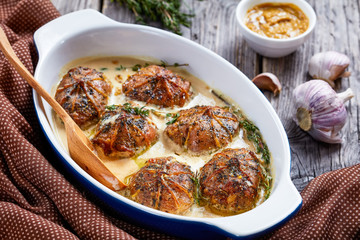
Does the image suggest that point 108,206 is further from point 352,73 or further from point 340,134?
point 352,73

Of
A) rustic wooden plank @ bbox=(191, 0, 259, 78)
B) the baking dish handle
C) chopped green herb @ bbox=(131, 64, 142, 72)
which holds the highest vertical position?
the baking dish handle

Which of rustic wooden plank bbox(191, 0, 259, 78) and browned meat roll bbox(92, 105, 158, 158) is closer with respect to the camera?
browned meat roll bbox(92, 105, 158, 158)

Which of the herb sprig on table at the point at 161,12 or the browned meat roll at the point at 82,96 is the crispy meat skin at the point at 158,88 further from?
the herb sprig on table at the point at 161,12

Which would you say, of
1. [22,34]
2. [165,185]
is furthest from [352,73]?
[22,34]

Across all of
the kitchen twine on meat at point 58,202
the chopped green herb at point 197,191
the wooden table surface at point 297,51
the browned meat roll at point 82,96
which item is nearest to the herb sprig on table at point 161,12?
the wooden table surface at point 297,51

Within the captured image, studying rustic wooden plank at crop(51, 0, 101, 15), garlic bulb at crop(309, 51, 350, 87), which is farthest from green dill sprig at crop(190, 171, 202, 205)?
rustic wooden plank at crop(51, 0, 101, 15)

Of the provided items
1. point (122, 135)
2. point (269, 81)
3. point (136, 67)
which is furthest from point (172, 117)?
point (269, 81)

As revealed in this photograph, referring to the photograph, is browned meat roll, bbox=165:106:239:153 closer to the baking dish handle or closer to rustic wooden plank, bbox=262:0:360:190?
rustic wooden plank, bbox=262:0:360:190
